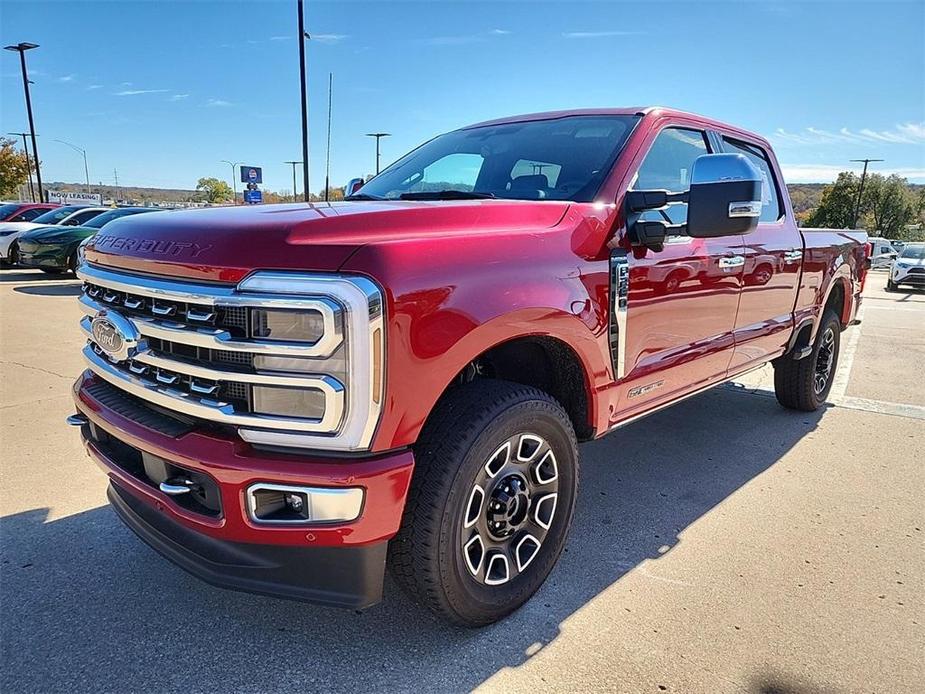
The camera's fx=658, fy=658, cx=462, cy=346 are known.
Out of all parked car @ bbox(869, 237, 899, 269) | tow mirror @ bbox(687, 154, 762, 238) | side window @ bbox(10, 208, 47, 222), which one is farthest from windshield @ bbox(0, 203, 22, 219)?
parked car @ bbox(869, 237, 899, 269)

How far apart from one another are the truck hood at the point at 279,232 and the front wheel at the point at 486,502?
1.97 ft

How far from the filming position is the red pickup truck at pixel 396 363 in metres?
1.87

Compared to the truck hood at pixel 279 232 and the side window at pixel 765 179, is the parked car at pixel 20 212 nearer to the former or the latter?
the truck hood at pixel 279 232

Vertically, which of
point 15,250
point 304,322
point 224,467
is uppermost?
point 304,322

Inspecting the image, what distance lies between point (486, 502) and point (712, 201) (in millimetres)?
1477

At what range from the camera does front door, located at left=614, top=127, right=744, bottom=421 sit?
288cm

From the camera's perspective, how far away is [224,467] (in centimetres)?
190

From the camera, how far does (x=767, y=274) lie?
13.0ft

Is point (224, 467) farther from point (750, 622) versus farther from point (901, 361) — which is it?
point (901, 361)

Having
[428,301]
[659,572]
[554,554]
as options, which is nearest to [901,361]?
[659,572]

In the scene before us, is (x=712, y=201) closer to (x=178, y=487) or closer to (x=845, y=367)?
(x=178, y=487)

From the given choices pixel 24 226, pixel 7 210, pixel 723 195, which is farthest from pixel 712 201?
pixel 7 210

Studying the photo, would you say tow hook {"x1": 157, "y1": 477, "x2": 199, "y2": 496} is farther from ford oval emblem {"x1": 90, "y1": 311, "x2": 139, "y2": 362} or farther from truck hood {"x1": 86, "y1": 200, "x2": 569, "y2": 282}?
truck hood {"x1": 86, "y1": 200, "x2": 569, "y2": 282}

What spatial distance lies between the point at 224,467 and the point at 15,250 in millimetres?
15811
